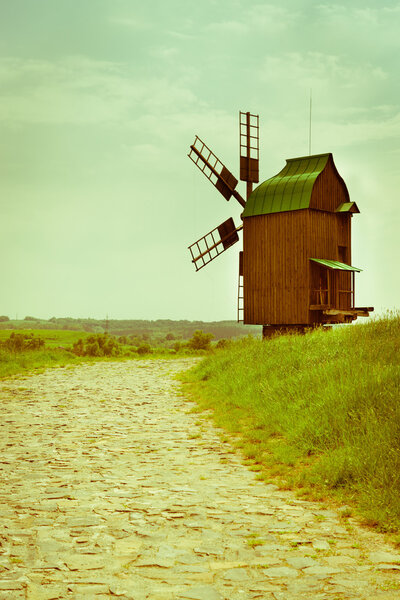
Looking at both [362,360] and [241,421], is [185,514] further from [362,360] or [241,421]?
[362,360]

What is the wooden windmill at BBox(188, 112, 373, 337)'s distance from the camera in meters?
24.3

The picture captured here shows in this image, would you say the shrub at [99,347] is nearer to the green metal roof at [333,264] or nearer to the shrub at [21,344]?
the shrub at [21,344]

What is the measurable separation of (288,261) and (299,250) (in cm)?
64

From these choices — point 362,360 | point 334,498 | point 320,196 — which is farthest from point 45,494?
point 320,196

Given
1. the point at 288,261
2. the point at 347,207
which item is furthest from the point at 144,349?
the point at 347,207

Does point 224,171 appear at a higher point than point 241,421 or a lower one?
higher

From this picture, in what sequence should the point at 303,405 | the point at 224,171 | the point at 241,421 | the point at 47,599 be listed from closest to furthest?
the point at 47,599, the point at 303,405, the point at 241,421, the point at 224,171

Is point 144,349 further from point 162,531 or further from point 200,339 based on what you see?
point 162,531

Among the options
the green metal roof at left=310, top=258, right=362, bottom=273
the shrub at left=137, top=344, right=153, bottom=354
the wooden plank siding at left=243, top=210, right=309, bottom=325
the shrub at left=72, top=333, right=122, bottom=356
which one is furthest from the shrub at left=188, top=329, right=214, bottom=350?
the green metal roof at left=310, top=258, right=362, bottom=273

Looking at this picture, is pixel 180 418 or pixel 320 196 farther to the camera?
pixel 320 196

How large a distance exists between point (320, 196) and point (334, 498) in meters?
19.5

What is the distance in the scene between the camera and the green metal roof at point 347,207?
2570cm

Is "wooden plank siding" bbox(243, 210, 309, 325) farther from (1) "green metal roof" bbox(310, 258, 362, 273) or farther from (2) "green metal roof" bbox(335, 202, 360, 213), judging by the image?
(2) "green metal roof" bbox(335, 202, 360, 213)

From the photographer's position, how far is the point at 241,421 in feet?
37.7
